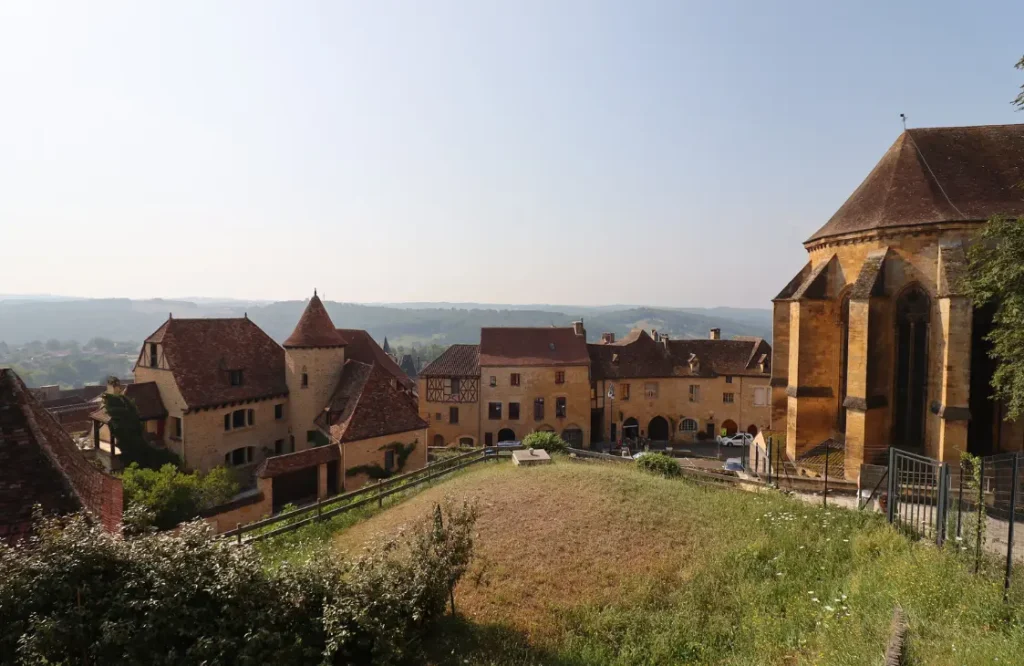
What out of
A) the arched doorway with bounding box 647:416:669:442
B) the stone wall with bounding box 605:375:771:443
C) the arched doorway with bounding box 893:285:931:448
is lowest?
the arched doorway with bounding box 647:416:669:442

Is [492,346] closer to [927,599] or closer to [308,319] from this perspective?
[308,319]

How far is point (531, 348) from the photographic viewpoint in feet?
145

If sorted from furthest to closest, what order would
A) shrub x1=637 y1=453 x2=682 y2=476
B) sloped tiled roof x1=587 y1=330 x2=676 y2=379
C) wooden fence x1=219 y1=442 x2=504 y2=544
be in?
1. sloped tiled roof x1=587 y1=330 x2=676 y2=379
2. shrub x1=637 y1=453 x2=682 y2=476
3. wooden fence x1=219 y1=442 x2=504 y2=544

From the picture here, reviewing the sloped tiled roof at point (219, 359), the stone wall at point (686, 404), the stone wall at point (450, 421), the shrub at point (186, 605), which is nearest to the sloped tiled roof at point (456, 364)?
the stone wall at point (450, 421)

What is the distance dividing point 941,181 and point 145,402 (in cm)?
3678

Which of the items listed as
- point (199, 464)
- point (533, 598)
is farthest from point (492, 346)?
point (533, 598)

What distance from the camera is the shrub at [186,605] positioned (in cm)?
604

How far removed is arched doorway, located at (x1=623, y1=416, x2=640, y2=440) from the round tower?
988 inches

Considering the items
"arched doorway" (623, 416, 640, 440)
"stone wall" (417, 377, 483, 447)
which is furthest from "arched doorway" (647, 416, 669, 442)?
"stone wall" (417, 377, 483, 447)

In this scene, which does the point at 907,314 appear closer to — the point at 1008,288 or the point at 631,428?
the point at 1008,288

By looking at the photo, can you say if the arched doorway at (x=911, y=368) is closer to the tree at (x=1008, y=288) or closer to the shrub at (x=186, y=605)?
the tree at (x=1008, y=288)

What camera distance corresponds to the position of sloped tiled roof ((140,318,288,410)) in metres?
28.0

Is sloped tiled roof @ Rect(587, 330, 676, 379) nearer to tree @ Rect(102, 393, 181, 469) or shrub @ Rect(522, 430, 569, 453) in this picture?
shrub @ Rect(522, 430, 569, 453)

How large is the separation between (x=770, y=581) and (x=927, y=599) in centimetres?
282
